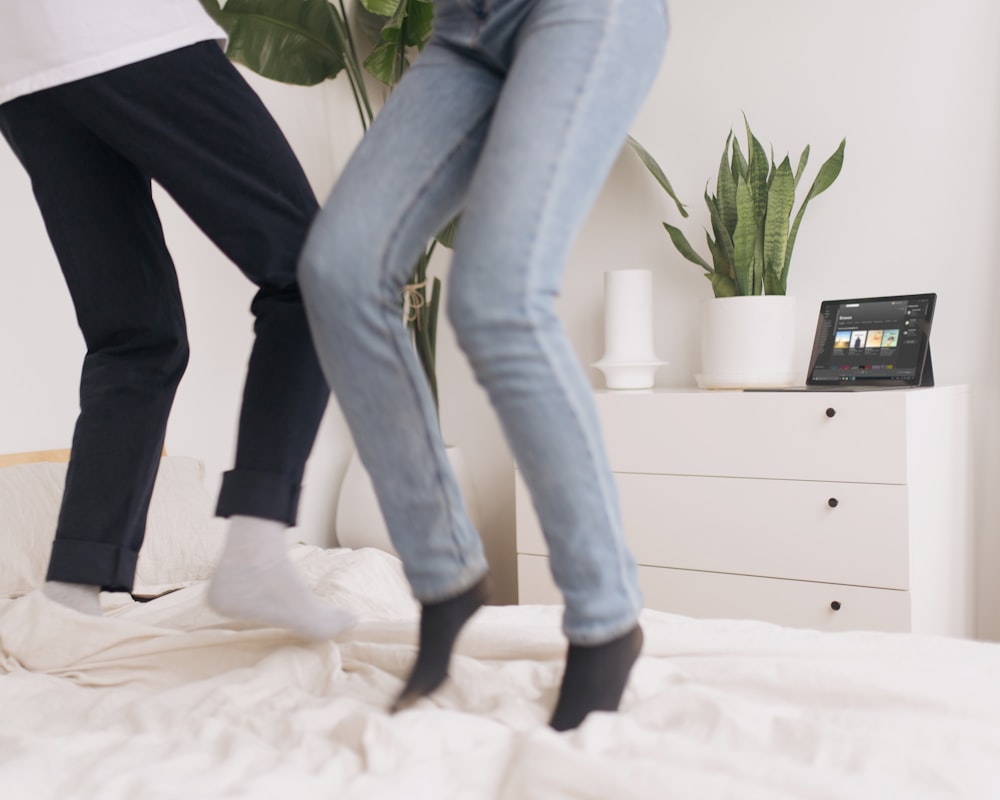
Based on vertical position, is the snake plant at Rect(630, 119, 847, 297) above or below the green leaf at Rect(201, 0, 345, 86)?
below

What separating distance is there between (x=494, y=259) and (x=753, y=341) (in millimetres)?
1671

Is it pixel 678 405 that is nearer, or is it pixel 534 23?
pixel 534 23

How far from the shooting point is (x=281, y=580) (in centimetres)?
96

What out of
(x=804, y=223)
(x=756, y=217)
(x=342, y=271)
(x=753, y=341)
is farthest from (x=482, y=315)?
(x=804, y=223)

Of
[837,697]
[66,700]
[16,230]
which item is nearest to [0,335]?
[16,230]

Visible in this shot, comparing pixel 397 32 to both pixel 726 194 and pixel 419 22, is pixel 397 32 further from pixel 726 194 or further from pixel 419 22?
pixel 726 194

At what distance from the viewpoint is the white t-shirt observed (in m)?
0.96

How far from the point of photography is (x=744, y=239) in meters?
2.34

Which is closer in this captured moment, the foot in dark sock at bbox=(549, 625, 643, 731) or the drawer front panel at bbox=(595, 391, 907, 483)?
the foot in dark sock at bbox=(549, 625, 643, 731)

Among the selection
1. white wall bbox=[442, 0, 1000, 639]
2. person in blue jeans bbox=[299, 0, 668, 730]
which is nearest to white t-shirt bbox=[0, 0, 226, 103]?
person in blue jeans bbox=[299, 0, 668, 730]

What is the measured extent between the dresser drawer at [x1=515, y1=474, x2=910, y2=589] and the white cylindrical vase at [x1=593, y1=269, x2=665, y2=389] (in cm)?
33

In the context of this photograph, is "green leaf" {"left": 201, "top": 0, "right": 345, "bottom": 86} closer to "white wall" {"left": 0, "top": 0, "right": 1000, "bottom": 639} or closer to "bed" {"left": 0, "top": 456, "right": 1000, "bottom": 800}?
"white wall" {"left": 0, "top": 0, "right": 1000, "bottom": 639}

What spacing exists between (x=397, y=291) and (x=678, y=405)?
1.49 metres

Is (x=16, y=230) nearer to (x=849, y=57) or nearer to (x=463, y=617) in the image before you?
(x=463, y=617)
